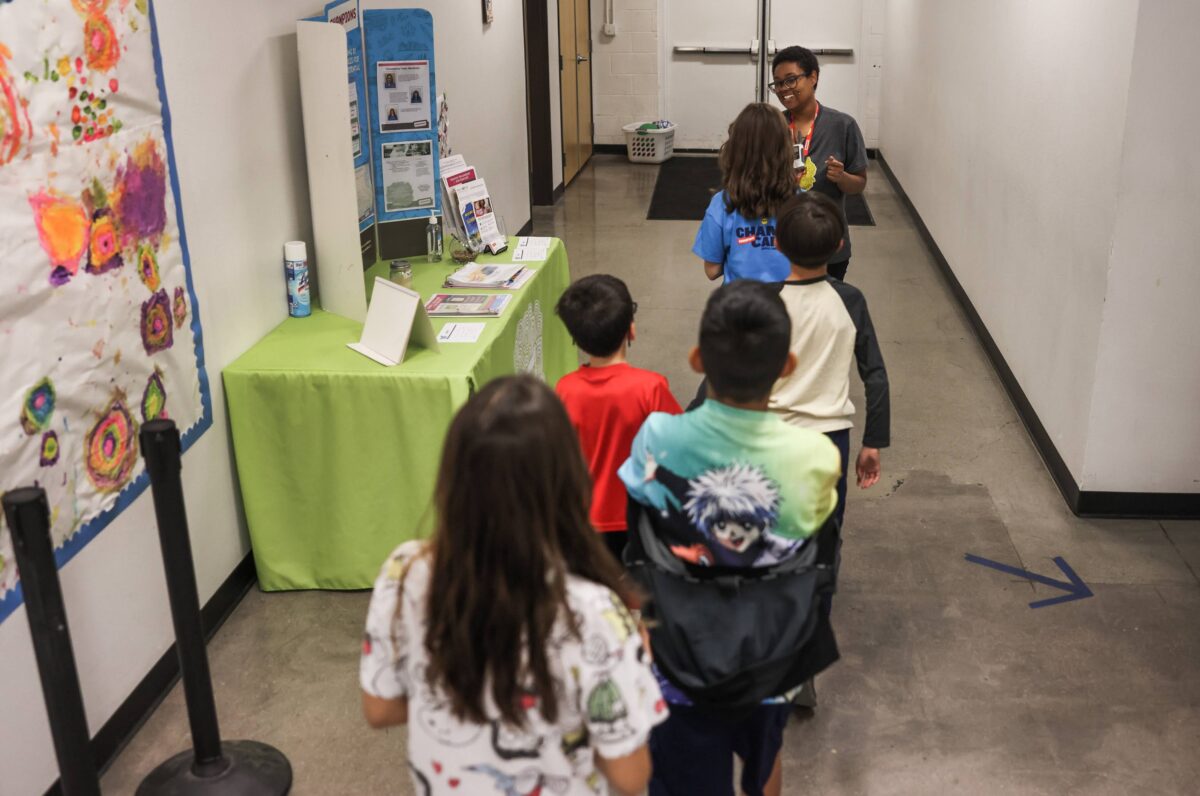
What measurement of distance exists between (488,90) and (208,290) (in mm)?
3554

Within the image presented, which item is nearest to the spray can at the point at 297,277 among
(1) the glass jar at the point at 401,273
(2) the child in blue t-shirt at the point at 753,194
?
(1) the glass jar at the point at 401,273

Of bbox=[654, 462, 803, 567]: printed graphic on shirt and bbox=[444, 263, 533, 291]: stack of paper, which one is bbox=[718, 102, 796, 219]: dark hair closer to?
bbox=[444, 263, 533, 291]: stack of paper

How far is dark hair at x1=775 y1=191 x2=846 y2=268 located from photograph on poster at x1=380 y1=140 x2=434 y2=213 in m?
1.98

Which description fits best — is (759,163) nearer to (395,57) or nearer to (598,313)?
(598,313)

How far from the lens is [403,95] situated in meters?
4.13

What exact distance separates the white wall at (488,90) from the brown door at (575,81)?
165cm

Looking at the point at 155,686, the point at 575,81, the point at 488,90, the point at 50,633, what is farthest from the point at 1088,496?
the point at 575,81

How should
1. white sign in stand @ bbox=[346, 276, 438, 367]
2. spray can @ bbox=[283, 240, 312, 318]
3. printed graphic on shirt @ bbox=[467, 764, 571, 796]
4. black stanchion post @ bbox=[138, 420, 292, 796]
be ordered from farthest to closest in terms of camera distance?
spray can @ bbox=[283, 240, 312, 318]
white sign in stand @ bbox=[346, 276, 438, 367]
black stanchion post @ bbox=[138, 420, 292, 796]
printed graphic on shirt @ bbox=[467, 764, 571, 796]

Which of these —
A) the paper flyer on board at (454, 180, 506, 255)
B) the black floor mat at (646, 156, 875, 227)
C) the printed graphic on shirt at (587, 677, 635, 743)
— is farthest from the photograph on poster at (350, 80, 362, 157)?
the black floor mat at (646, 156, 875, 227)

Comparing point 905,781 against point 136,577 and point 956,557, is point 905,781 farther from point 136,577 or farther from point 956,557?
point 136,577

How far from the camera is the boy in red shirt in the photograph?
2.53 metres

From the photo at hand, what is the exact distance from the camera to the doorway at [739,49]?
1052 centimetres

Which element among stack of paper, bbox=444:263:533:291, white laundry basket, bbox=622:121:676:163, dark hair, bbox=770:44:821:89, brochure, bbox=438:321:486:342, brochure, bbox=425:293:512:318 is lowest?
white laundry basket, bbox=622:121:676:163

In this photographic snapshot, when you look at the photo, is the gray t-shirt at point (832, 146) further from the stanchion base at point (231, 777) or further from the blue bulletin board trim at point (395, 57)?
the stanchion base at point (231, 777)
